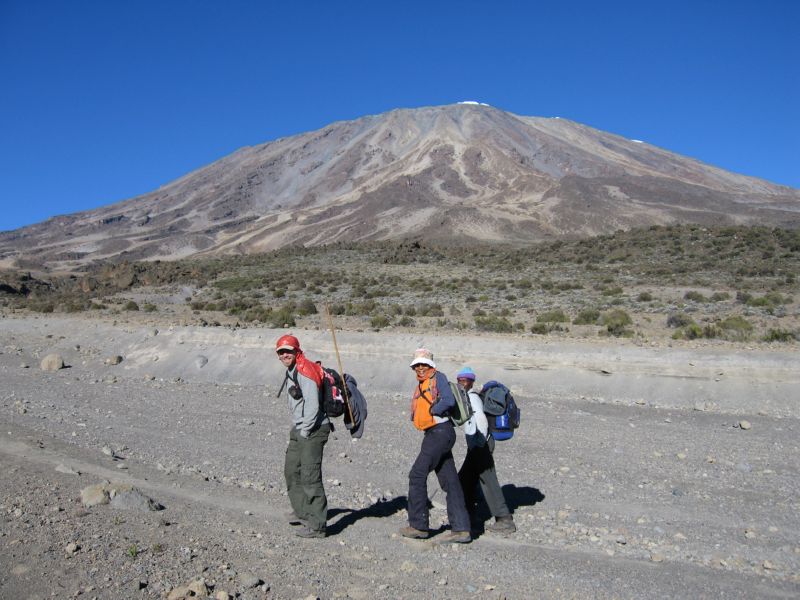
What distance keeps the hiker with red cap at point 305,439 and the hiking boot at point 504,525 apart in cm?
162

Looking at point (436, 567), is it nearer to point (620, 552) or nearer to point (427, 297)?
point (620, 552)

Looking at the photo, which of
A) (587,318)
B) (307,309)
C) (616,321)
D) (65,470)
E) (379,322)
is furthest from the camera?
(307,309)

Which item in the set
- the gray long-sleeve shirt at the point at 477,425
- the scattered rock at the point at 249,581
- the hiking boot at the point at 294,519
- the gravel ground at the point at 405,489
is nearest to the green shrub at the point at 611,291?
the gravel ground at the point at 405,489

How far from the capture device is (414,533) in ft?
19.9

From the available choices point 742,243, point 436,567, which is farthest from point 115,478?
point 742,243

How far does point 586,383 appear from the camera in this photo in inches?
573

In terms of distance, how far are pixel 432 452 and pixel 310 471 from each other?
1.06 m

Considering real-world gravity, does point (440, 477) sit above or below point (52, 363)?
below

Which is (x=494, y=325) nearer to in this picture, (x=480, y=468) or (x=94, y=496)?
(x=480, y=468)

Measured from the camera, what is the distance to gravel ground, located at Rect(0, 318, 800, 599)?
515cm

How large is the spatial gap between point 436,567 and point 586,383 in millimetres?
9735

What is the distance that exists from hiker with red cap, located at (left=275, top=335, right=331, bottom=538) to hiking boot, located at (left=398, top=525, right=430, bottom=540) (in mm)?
711

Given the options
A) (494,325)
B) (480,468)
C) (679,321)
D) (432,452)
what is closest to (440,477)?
(432,452)

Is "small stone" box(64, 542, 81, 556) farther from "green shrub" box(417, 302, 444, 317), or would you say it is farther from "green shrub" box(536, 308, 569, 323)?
"green shrub" box(417, 302, 444, 317)
